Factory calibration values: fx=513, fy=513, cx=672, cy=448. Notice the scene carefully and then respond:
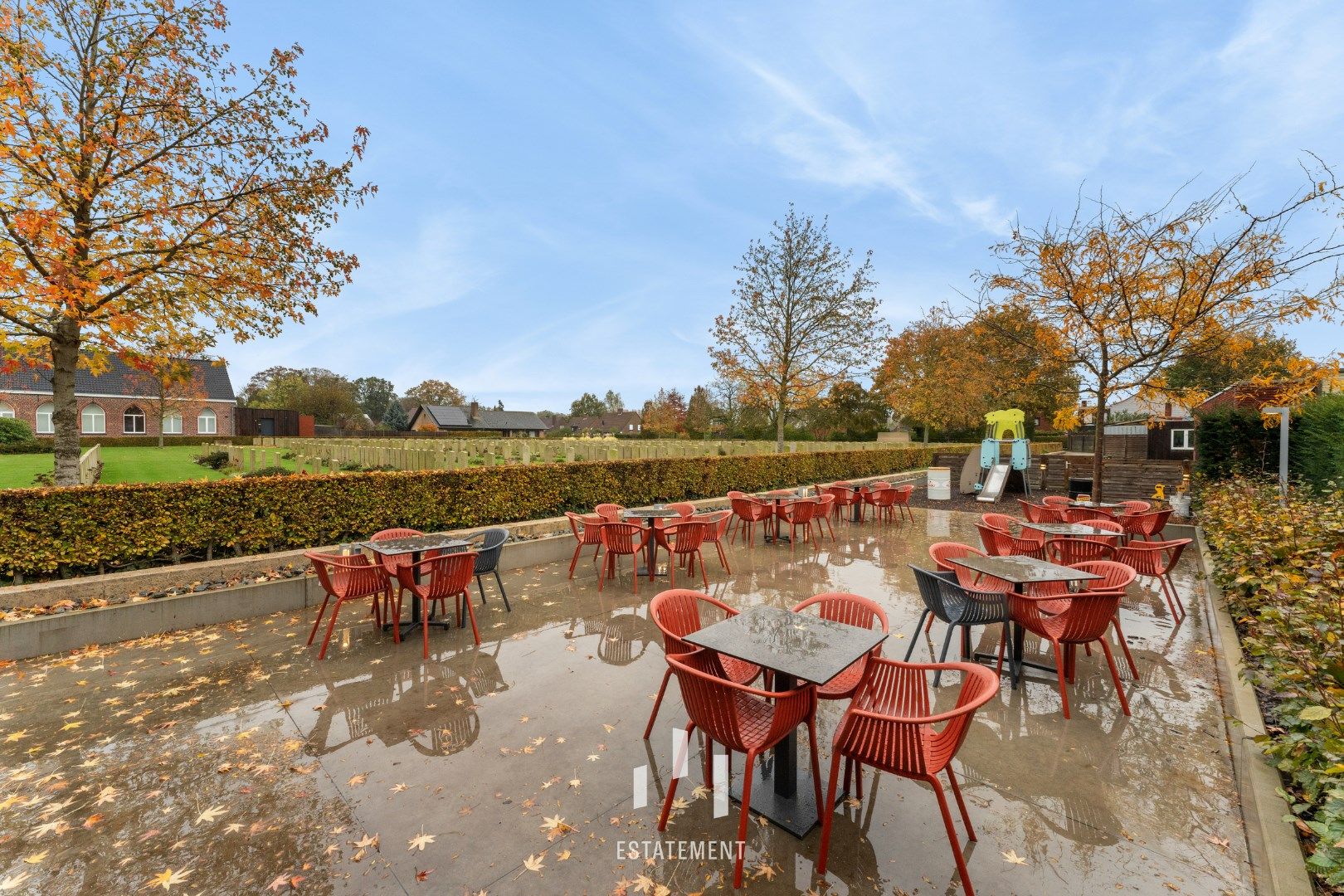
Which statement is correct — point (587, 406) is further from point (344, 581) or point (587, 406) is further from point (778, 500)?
point (344, 581)

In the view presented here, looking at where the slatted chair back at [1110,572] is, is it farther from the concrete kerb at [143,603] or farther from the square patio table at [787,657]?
the concrete kerb at [143,603]

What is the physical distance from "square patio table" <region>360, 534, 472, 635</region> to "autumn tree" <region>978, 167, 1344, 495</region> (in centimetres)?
925

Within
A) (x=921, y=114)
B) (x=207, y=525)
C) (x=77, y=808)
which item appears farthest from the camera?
(x=921, y=114)

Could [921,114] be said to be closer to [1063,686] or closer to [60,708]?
[1063,686]

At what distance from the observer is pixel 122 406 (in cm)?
3334

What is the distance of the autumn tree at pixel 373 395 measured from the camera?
2970 inches

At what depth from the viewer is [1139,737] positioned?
318cm

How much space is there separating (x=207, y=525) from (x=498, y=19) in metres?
9.83

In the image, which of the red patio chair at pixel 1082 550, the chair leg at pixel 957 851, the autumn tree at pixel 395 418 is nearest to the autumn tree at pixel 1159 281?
the red patio chair at pixel 1082 550

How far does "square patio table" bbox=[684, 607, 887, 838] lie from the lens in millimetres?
2328

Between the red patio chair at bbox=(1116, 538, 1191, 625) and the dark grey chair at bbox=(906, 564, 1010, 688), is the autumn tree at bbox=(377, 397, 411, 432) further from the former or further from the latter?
the red patio chair at bbox=(1116, 538, 1191, 625)

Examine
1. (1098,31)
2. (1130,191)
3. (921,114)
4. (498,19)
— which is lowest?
(1130,191)

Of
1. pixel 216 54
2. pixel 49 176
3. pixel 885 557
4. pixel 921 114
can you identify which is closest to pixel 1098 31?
pixel 921 114

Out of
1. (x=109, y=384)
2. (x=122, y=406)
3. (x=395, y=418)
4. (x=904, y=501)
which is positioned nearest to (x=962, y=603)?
(x=904, y=501)
